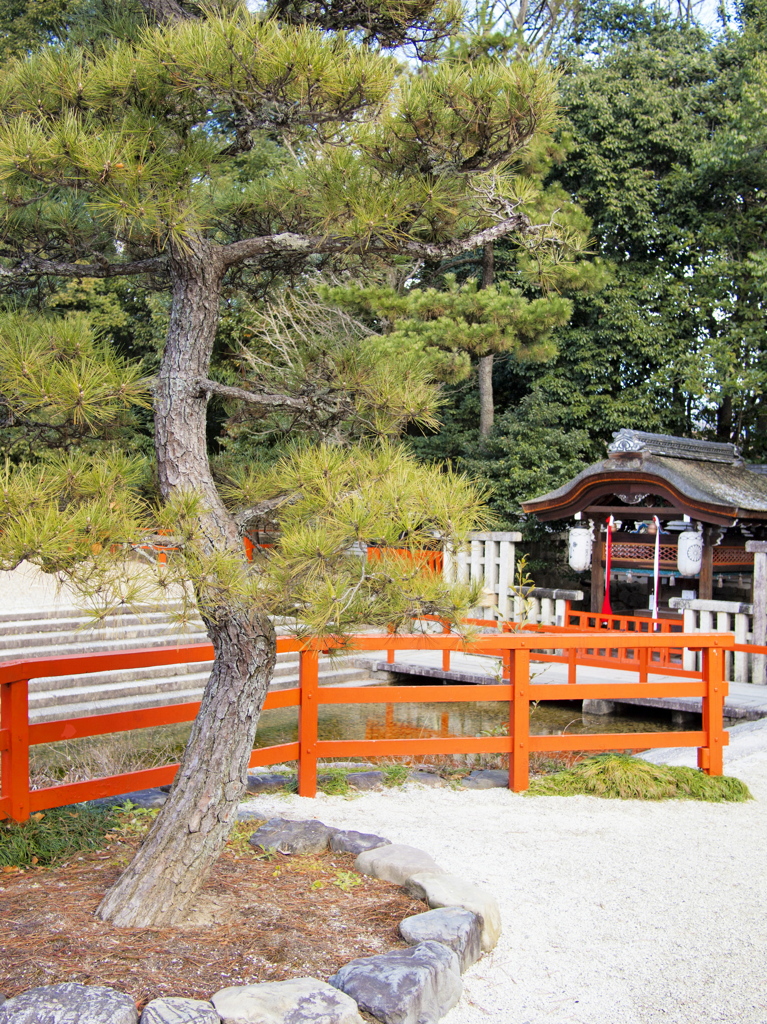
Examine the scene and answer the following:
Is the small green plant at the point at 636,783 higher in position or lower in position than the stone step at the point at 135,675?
higher

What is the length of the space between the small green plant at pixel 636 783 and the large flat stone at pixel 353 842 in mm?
1390

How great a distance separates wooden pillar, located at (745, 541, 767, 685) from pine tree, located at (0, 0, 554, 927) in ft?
22.9

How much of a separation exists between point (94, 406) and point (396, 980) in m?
1.73

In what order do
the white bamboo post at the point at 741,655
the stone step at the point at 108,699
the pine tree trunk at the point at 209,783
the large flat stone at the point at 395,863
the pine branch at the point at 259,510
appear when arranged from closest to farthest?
the pine tree trunk at the point at 209,783 < the pine branch at the point at 259,510 < the large flat stone at the point at 395,863 < the stone step at the point at 108,699 < the white bamboo post at the point at 741,655

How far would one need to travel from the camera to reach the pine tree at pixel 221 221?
7.82 feet

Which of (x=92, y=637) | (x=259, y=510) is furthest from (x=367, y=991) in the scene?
(x=92, y=637)

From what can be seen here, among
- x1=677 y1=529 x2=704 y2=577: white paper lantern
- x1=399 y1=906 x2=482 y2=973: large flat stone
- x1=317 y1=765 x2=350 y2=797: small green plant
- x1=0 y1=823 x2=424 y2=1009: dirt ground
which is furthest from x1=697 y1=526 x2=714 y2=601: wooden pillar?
x1=399 y1=906 x2=482 y2=973: large flat stone

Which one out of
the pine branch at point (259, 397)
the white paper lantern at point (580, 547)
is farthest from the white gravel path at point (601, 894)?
the white paper lantern at point (580, 547)

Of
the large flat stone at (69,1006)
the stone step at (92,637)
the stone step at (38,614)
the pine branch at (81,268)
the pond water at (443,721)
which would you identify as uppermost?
the pine branch at (81,268)

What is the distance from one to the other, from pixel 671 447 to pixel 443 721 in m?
5.49

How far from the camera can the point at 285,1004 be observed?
6.90ft

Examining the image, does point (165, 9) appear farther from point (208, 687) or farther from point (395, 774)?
point (395, 774)

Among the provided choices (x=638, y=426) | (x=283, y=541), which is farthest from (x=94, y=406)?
(x=638, y=426)

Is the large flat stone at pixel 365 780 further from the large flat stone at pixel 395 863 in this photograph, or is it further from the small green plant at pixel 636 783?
the large flat stone at pixel 395 863
